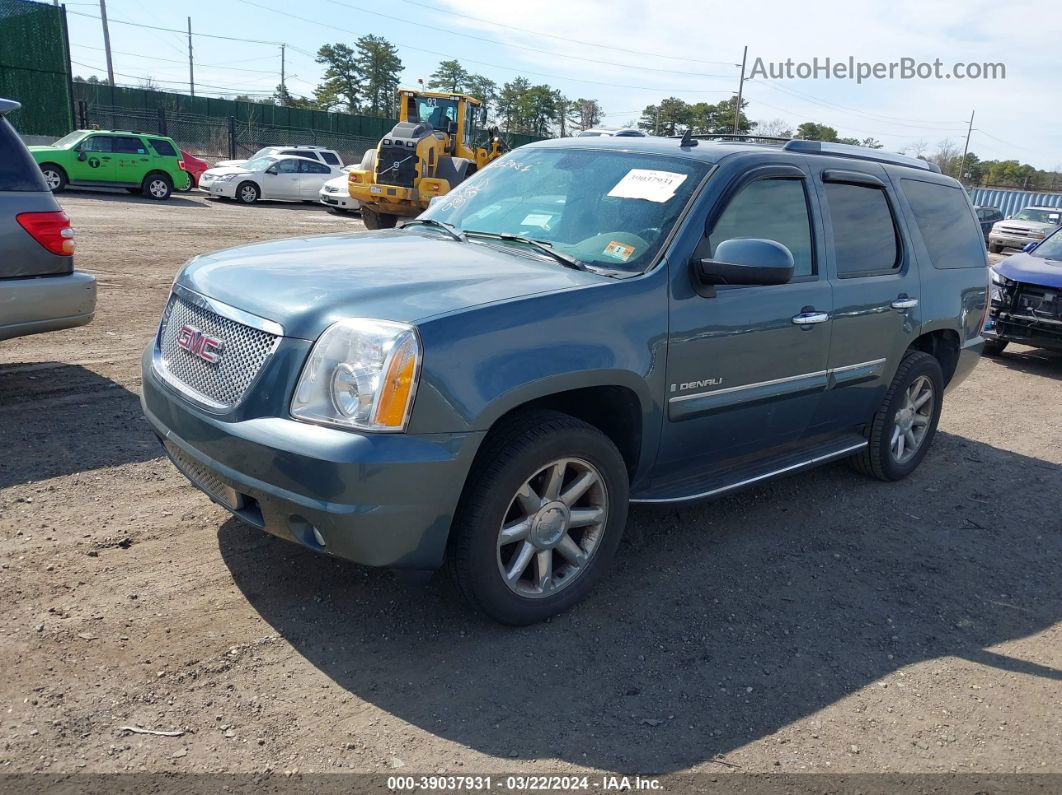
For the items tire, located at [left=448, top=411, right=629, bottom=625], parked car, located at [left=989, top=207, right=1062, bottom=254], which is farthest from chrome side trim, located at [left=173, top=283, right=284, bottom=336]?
parked car, located at [left=989, top=207, right=1062, bottom=254]

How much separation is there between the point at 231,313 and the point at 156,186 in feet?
71.2

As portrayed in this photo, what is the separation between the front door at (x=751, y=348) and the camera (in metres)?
3.91

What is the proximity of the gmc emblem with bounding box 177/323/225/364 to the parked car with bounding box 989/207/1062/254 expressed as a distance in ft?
89.2

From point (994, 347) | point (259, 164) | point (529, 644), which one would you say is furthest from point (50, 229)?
A: point (259, 164)

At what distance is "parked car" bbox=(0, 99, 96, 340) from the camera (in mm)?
5410

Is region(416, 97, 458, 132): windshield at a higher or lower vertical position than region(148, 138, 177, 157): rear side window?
higher

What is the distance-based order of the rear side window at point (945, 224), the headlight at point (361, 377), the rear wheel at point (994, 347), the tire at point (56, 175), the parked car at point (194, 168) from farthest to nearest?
the parked car at point (194, 168)
the tire at point (56, 175)
the rear wheel at point (994, 347)
the rear side window at point (945, 224)
the headlight at point (361, 377)

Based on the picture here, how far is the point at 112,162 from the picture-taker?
71.5 ft

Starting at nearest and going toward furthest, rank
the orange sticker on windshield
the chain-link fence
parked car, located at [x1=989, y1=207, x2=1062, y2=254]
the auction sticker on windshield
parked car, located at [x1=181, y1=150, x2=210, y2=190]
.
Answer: the orange sticker on windshield, the auction sticker on windshield, parked car, located at [x1=181, y1=150, x2=210, y2=190], parked car, located at [x1=989, y1=207, x2=1062, y2=254], the chain-link fence

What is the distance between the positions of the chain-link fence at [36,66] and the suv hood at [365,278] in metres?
28.1

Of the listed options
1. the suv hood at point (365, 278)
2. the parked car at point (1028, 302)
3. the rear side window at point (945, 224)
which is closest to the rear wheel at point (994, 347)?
the parked car at point (1028, 302)

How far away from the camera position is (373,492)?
2.96 m

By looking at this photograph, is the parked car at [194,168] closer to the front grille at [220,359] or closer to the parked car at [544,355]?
the parked car at [544,355]

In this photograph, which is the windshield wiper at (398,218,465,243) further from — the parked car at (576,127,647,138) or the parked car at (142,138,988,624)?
the parked car at (576,127,647,138)
